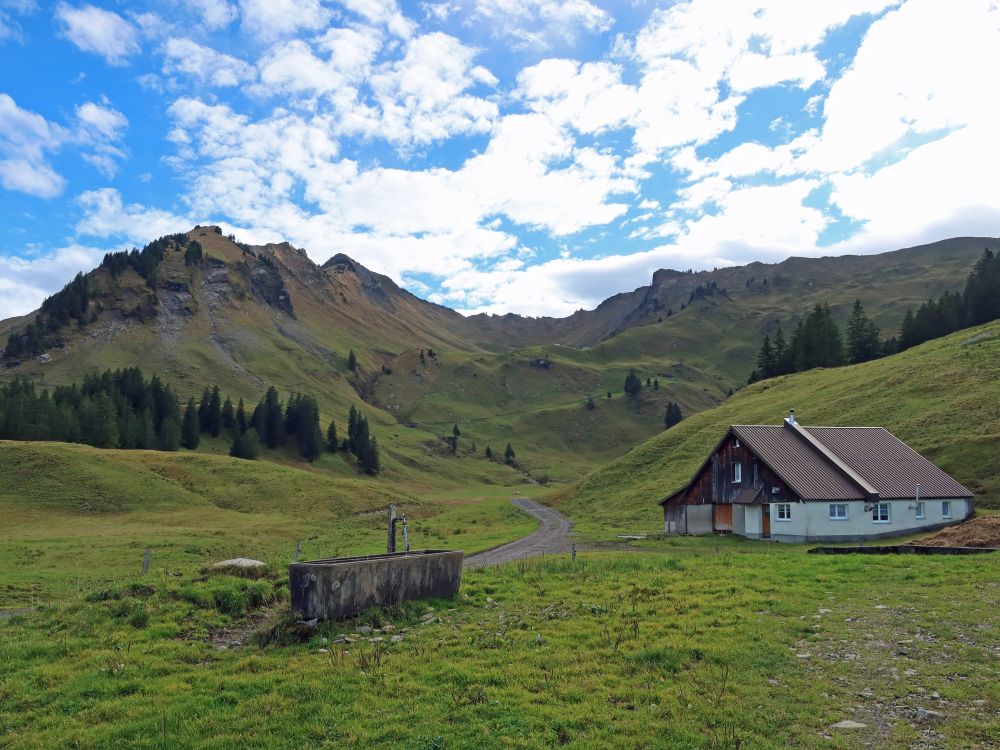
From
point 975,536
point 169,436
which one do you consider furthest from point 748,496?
point 169,436

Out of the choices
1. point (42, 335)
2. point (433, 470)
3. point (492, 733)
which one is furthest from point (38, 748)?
point (42, 335)

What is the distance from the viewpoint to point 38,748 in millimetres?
9883

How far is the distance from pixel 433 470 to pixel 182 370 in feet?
272

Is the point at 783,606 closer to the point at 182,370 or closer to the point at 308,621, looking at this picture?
the point at 308,621

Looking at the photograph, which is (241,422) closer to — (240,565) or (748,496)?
(748,496)

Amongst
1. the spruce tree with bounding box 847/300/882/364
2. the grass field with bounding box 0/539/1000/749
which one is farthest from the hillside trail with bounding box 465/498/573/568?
the spruce tree with bounding box 847/300/882/364

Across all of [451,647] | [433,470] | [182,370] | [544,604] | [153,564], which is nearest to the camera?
[451,647]

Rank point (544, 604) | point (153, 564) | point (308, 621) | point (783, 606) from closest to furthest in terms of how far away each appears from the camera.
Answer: point (308, 621) < point (783, 606) < point (544, 604) < point (153, 564)

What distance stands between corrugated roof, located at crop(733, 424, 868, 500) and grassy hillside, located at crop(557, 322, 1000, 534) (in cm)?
1198

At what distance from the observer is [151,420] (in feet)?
368

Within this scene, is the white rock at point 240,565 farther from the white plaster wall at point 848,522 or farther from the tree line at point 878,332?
the tree line at point 878,332

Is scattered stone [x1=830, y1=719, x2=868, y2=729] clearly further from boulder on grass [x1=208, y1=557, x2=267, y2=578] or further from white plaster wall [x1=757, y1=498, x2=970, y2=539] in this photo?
white plaster wall [x1=757, y1=498, x2=970, y2=539]

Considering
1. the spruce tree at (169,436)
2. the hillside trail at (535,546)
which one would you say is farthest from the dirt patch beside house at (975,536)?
the spruce tree at (169,436)

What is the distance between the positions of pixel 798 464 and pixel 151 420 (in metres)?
108
